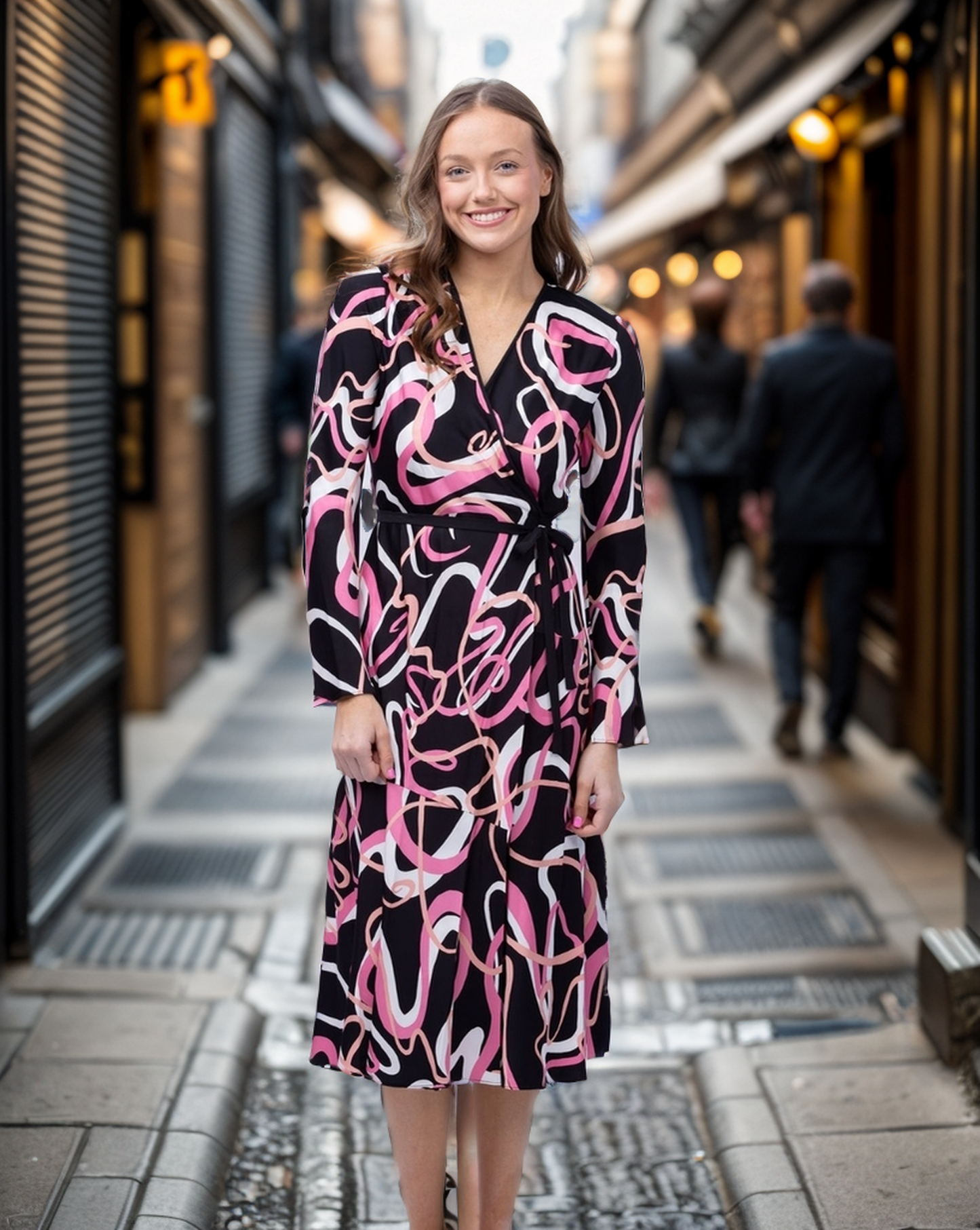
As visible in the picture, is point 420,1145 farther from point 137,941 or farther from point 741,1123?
point 137,941

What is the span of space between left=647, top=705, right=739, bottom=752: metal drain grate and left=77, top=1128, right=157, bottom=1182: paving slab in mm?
4047

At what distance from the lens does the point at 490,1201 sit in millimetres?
3043

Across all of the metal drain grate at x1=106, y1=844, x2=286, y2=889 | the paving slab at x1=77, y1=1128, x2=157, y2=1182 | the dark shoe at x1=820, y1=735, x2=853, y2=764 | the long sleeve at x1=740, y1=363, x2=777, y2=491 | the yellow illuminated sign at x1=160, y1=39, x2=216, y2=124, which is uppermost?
the yellow illuminated sign at x1=160, y1=39, x2=216, y2=124

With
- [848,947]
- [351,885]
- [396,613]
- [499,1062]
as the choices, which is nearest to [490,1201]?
[499,1062]

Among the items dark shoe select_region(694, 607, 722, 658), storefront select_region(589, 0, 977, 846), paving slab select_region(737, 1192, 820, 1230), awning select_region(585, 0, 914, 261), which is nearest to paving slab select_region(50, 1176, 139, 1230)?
paving slab select_region(737, 1192, 820, 1230)

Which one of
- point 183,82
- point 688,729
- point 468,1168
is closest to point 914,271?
point 688,729

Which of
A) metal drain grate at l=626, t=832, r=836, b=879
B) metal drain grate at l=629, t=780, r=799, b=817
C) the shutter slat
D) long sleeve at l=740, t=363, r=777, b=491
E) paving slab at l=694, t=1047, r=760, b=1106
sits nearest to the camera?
paving slab at l=694, t=1047, r=760, b=1106

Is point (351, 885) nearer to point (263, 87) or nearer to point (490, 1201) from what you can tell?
point (490, 1201)

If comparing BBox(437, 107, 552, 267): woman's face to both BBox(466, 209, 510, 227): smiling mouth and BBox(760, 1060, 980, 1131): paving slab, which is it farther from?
BBox(760, 1060, 980, 1131): paving slab

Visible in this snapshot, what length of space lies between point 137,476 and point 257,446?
4.35 m

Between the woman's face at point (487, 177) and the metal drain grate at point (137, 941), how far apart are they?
275 cm

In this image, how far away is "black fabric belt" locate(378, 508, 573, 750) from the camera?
281 centimetres

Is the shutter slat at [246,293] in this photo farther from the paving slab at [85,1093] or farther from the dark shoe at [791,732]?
the paving slab at [85,1093]

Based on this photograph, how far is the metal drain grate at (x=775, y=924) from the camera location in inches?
203
